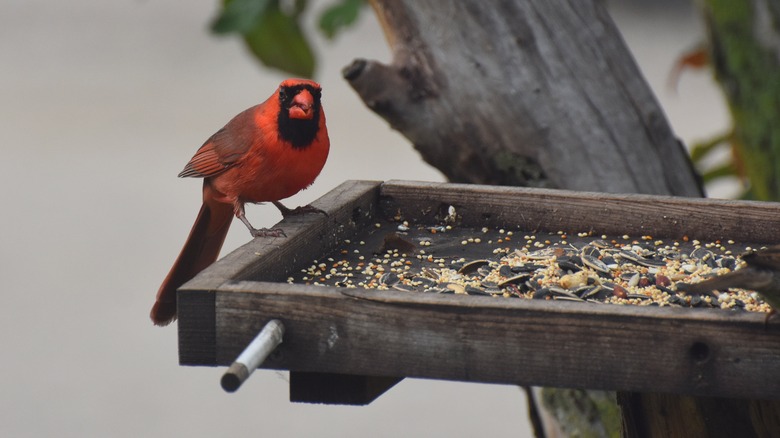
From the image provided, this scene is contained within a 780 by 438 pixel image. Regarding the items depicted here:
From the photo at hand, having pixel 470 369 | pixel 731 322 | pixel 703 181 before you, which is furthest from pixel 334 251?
pixel 703 181

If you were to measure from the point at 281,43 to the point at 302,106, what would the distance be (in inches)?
34.2

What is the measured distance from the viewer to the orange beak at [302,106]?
130 inches

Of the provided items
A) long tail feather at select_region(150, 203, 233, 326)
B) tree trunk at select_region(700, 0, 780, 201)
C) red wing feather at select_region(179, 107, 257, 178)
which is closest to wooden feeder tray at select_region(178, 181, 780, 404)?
red wing feather at select_region(179, 107, 257, 178)

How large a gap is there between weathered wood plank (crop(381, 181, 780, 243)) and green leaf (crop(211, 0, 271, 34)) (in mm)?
728

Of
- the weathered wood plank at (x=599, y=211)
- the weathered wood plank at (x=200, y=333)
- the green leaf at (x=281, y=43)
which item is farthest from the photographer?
the green leaf at (x=281, y=43)

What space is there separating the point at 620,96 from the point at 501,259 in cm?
115

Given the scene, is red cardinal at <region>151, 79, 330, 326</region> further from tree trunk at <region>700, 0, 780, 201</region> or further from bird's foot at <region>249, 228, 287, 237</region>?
tree trunk at <region>700, 0, 780, 201</region>

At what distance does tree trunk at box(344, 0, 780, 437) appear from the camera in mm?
3895

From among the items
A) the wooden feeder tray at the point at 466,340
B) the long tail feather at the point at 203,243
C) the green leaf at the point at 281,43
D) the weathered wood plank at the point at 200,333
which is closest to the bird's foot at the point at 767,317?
the wooden feeder tray at the point at 466,340

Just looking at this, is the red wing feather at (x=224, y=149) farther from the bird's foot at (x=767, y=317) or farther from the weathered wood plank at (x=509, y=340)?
the bird's foot at (x=767, y=317)

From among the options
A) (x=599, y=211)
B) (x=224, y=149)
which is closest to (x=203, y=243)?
(x=224, y=149)

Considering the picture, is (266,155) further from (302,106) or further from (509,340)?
(509,340)

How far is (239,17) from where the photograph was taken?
3.81m

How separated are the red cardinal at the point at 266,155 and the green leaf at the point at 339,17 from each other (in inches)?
20.1
